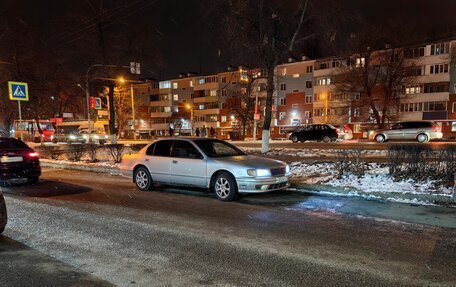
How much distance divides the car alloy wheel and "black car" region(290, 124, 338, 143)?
22425 mm

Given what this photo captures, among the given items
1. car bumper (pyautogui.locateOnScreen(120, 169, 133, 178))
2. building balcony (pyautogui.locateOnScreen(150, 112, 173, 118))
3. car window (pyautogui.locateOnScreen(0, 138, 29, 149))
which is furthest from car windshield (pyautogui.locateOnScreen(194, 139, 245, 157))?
building balcony (pyautogui.locateOnScreen(150, 112, 173, 118))

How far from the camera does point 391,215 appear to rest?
6.77 meters

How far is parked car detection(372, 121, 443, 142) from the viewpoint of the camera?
24.4m

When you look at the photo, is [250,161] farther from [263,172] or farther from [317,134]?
[317,134]

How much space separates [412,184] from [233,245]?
5975 millimetres

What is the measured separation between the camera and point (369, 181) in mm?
9328

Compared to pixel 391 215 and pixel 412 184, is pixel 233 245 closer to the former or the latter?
pixel 391 215

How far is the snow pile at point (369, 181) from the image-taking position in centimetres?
829

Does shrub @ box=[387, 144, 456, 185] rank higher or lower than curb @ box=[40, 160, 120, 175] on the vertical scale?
higher

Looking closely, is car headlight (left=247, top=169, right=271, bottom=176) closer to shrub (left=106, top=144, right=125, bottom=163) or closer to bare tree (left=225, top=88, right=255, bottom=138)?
shrub (left=106, top=144, right=125, bottom=163)

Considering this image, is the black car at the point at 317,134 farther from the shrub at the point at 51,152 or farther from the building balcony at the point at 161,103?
the building balcony at the point at 161,103

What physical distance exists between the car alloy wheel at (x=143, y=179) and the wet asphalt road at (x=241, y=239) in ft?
3.54

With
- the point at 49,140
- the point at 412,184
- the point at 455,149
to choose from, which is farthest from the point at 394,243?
the point at 49,140

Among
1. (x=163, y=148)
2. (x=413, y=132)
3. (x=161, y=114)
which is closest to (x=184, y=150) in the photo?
(x=163, y=148)
